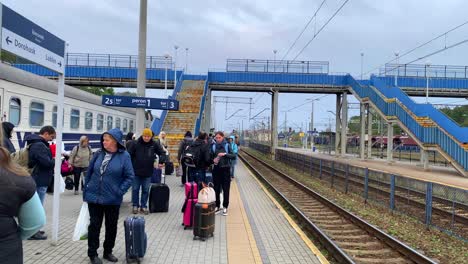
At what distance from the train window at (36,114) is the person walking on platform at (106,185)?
22.9 ft

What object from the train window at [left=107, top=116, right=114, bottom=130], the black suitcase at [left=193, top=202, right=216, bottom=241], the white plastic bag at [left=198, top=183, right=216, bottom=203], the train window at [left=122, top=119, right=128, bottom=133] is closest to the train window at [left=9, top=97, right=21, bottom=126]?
the white plastic bag at [left=198, top=183, right=216, bottom=203]

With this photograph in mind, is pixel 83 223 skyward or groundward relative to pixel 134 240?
skyward

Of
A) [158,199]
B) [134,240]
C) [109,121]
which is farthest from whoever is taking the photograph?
[109,121]

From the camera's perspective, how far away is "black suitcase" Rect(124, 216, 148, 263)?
5.87m

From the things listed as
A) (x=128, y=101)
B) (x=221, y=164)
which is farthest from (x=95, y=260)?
(x=128, y=101)

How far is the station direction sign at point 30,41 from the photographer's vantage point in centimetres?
A: 502

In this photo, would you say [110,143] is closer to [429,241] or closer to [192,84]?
[429,241]

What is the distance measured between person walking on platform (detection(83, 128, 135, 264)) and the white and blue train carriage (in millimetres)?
5459

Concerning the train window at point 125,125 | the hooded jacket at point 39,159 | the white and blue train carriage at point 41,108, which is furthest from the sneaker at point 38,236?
the train window at point 125,125

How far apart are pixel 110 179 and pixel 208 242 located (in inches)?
95.8

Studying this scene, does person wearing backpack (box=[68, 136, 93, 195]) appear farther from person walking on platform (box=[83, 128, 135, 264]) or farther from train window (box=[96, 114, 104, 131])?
train window (box=[96, 114, 104, 131])

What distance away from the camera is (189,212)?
827 cm

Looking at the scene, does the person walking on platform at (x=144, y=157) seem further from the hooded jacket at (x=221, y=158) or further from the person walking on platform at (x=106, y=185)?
the person walking on platform at (x=106, y=185)

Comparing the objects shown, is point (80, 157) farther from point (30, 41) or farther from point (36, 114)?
point (30, 41)
